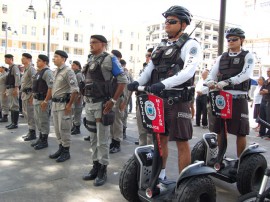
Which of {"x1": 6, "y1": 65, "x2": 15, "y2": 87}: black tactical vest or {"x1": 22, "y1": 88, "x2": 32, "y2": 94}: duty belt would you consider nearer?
{"x1": 22, "y1": 88, "x2": 32, "y2": 94}: duty belt

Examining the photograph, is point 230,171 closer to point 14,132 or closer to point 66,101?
point 66,101

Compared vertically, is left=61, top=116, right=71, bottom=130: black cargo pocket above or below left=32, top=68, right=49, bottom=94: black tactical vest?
below

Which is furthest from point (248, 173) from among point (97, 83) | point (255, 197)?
point (97, 83)

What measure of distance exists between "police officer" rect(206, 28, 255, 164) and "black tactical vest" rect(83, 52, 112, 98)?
144 centimetres

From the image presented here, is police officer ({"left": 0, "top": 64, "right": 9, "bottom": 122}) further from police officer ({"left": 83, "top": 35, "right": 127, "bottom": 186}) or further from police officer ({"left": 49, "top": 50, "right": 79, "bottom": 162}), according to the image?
police officer ({"left": 83, "top": 35, "right": 127, "bottom": 186})

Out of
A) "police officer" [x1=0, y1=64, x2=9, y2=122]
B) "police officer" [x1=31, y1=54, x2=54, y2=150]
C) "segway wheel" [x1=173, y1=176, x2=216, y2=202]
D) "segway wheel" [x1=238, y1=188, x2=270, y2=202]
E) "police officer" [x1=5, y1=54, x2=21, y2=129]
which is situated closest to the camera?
"segway wheel" [x1=238, y1=188, x2=270, y2=202]

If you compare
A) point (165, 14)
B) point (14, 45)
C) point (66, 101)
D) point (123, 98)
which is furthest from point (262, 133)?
point (14, 45)

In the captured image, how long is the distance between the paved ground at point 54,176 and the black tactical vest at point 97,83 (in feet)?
4.12

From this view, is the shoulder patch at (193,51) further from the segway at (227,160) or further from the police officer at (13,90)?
the police officer at (13,90)

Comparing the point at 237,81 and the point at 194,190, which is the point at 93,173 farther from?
the point at 237,81

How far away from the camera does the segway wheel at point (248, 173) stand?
12.3 feet

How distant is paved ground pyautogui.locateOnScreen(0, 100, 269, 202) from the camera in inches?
149

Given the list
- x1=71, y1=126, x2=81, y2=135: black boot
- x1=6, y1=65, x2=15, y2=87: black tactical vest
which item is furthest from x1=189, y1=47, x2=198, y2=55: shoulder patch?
x1=6, y1=65, x2=15, y2=87: black tactical vest

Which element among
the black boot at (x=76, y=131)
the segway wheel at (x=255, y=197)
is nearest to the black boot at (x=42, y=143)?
the black boot at (x=76, y=131)
